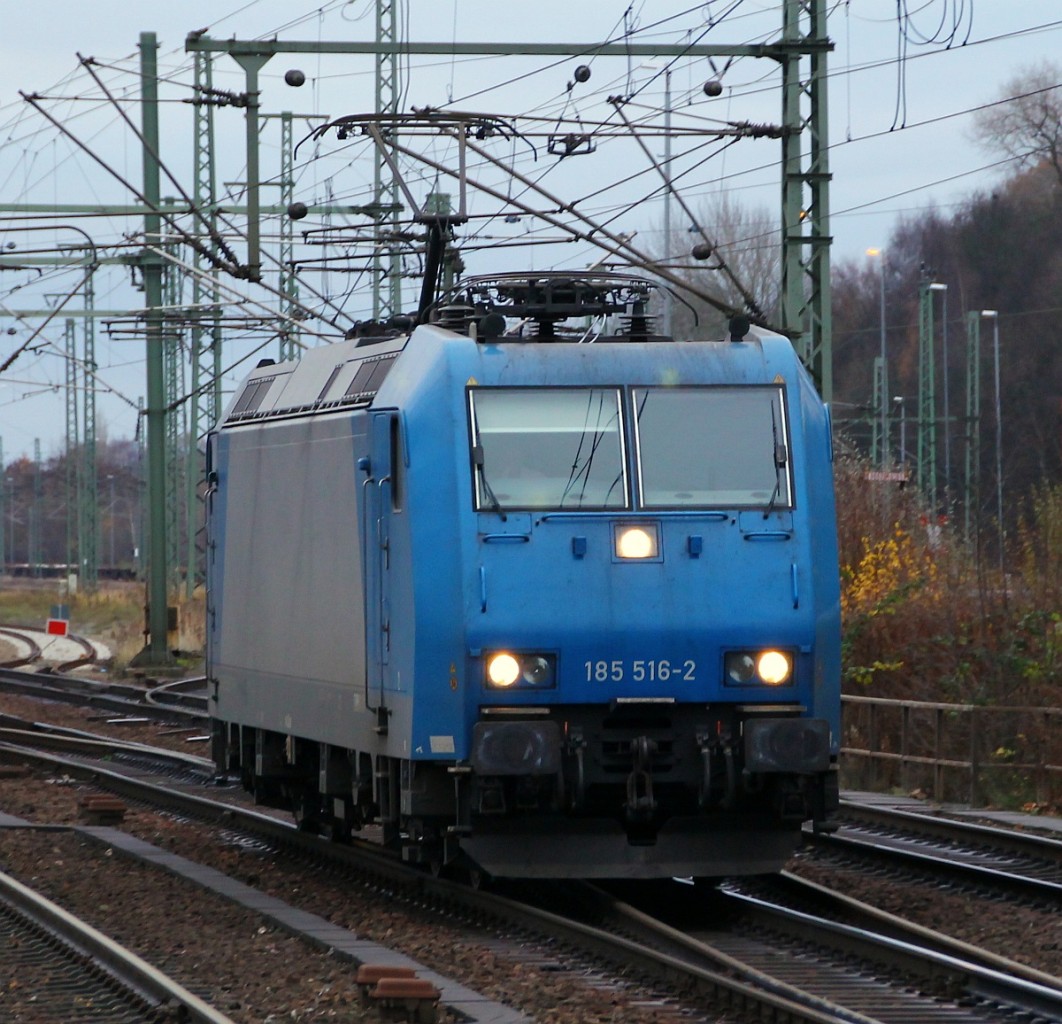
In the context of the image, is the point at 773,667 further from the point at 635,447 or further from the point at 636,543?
the point at 635,447

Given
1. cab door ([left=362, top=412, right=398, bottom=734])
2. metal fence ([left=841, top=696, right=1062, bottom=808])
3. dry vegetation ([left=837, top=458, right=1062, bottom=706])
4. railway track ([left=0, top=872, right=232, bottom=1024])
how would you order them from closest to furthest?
1. railway track ([left=0, top=872, right=232, bottom=1024])
2. cab door ([left=362, top=412, right=398, bottom=734])
3. metal fence ([left=841, top=696, right=1062, bottom=808])
4. dry vegetation ([left=837, top=458, right=1062, bottom=706])

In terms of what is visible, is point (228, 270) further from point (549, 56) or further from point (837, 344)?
point (837, 344)

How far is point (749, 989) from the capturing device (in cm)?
856

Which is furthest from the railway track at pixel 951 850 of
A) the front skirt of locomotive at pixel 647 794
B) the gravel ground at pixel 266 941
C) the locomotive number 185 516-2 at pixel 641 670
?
the gravel ground at pixel 266 941

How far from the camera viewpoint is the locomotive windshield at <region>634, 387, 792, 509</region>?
37.0 ft

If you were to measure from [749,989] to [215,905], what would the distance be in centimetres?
442

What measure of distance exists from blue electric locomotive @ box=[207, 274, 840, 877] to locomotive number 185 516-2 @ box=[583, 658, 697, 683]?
0.01 metres

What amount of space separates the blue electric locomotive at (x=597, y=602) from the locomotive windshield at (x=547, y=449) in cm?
1

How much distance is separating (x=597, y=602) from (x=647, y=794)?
106 centimetres

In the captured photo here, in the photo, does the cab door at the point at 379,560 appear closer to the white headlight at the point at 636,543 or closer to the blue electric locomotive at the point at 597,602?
the blue electric locomotive at the point at 597,602

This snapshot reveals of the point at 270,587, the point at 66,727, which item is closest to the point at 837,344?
the point at 66,727

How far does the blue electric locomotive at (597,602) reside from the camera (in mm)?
10859

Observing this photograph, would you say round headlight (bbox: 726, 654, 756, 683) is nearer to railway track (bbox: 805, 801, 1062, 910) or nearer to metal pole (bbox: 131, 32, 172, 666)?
railway track (bbox: 805, 801, 1062, 910)

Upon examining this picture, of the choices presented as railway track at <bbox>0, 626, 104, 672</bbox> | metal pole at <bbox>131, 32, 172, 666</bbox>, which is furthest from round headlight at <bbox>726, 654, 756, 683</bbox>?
railway track at <bbox>0, 626, 104, 672</bbox>
